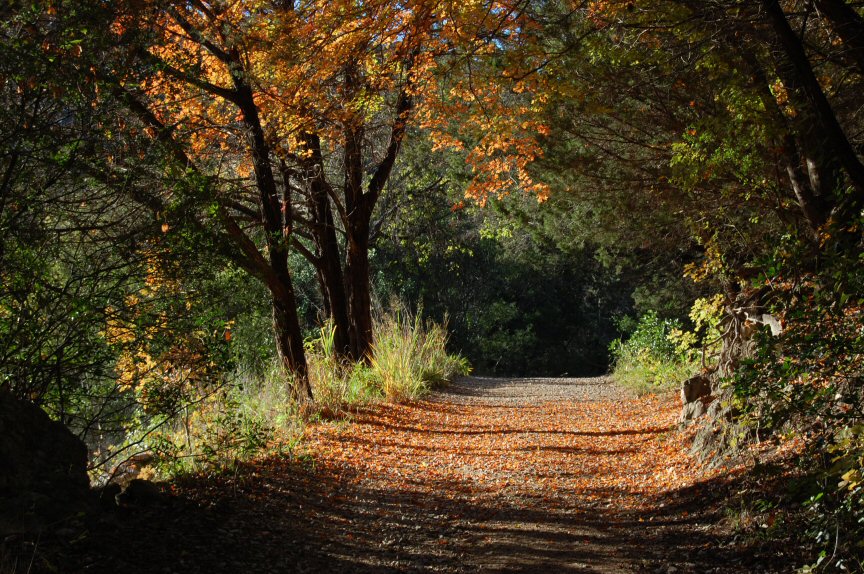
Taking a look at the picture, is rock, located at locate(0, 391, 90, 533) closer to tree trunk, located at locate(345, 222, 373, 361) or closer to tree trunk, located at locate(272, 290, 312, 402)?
tree trunk, located at locate(272, 290, 312, 402)

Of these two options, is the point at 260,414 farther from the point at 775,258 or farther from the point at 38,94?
the point at 775,258

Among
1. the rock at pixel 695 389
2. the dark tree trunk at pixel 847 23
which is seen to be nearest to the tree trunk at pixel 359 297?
the rock at pixel 695 389

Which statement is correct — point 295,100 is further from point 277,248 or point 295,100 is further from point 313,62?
point 277,248

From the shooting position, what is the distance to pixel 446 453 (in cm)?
800

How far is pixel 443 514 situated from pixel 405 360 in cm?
621

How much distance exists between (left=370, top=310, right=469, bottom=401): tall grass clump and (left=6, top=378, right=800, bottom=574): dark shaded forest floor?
7.90ft

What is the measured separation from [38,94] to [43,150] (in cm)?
30

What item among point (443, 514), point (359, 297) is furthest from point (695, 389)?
point (359, 297)

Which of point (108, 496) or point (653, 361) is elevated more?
point (108, 496)

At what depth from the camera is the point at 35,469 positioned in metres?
3.85

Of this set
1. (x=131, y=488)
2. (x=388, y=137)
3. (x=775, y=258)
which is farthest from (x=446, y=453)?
(x=388, y=137)

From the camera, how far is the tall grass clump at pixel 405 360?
1140 centimetres

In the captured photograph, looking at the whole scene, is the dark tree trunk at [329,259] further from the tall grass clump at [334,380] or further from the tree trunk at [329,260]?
the tall grass clump at [334,380]

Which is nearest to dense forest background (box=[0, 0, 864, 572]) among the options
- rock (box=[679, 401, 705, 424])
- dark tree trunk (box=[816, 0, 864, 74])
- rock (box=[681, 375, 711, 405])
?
dark tree trunk (box=[816, 0, 864, 74])
